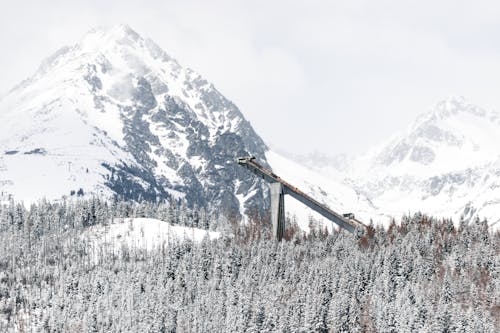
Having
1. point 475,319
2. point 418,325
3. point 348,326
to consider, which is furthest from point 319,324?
point 475,319

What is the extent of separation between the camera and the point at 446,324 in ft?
621

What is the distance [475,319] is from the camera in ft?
612

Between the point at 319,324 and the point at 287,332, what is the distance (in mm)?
7815

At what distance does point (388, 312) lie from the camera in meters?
196

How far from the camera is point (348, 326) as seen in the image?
198 m

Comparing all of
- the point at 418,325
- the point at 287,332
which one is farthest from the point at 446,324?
the point at 287,332

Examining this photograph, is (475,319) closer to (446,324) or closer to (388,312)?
(446,324)

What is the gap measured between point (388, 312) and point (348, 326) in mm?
10154

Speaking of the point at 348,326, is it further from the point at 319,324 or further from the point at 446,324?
the point at 446,324

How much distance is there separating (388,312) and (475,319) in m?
20.3

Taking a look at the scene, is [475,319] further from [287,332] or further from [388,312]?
[287,332]

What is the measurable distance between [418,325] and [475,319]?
41.7ft

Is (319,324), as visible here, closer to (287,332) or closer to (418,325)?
(287,332)

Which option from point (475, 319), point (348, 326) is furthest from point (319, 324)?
point (475, 319)
